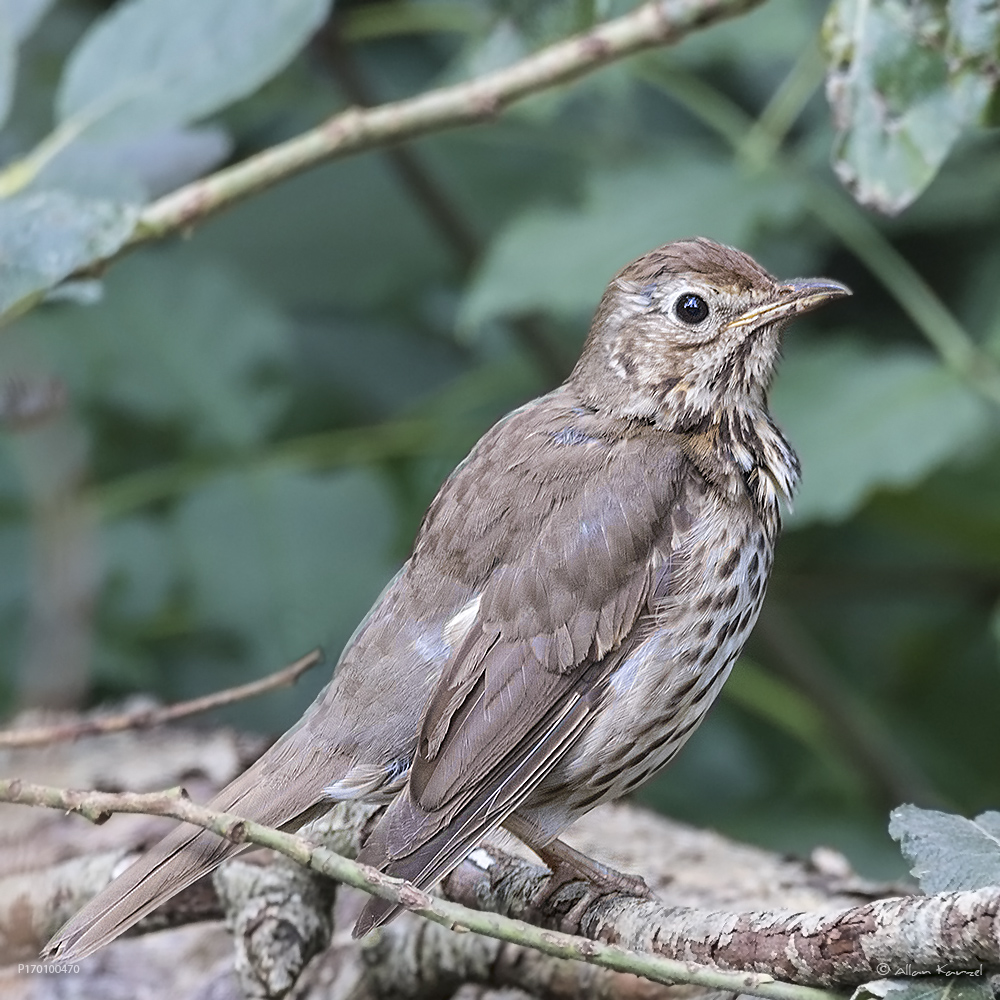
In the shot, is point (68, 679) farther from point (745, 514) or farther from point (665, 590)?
point (745, 514)

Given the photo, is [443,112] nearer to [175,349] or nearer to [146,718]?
[146,718]

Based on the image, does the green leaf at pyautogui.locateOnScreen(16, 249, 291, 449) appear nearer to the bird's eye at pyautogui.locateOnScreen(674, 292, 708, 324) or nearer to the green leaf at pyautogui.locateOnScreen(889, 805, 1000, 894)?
the bird's eye at pyautogui.locateOnScreen(674, 292, 708, 324)

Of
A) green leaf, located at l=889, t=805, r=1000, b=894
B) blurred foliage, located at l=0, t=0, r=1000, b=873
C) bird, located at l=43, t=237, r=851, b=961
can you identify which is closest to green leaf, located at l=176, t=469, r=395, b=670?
blurred foliage, located at l=0, t=0, r=1000, b=873

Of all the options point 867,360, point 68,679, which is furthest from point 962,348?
point 68,679

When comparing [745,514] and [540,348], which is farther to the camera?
[540,348]

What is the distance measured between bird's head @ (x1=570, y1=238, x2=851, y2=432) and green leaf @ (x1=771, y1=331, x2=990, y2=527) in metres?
0.38

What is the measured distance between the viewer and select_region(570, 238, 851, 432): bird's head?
3398mm

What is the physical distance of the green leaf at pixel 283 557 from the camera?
13.9 ft

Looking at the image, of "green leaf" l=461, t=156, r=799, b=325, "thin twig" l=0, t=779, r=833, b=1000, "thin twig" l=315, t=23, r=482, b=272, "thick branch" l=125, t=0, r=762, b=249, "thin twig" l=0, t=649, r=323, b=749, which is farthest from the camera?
"thin twig" l=315, t=23, r=482, b=272

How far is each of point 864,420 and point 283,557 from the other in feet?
5.35

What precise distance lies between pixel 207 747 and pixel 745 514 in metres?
1.89

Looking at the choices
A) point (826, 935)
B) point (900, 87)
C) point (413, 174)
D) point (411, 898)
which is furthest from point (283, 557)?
point (826, 935)

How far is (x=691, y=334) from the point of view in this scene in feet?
11.4

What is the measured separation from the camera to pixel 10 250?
2.97m
